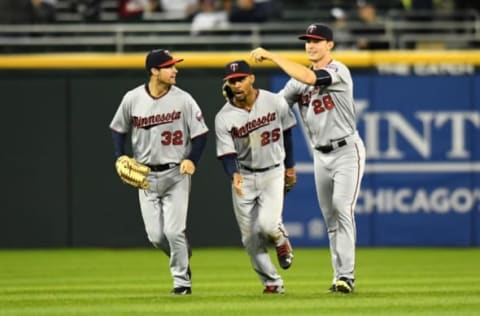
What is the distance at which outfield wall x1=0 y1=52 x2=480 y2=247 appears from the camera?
18516 mm

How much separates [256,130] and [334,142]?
0.63 m

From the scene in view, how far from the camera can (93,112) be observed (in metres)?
18.6

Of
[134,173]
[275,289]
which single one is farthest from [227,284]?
[134,173]

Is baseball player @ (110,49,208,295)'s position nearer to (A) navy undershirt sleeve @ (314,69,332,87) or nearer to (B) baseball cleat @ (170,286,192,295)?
(B) baseball cleat @ (170,286,192,295)

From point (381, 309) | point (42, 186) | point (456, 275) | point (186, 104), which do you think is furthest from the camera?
point (42, 186)

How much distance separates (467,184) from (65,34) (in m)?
5.99

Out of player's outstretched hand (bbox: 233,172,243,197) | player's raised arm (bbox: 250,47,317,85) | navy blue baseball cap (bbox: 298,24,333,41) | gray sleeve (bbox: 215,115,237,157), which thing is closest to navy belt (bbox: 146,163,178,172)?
gray sleeve (bbox: 215,115,237,157)

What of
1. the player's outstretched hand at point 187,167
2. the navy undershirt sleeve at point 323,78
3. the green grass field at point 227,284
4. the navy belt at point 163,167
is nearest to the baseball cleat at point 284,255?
the green grass field at point 227,284

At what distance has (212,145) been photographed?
1847cm

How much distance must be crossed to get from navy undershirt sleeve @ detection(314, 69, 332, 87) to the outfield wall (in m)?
7.95

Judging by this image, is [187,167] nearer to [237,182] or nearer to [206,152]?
[237,182]

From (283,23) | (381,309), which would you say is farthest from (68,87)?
(381,309)

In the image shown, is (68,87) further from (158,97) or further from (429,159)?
(158,97)

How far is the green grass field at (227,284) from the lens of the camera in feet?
31.7
